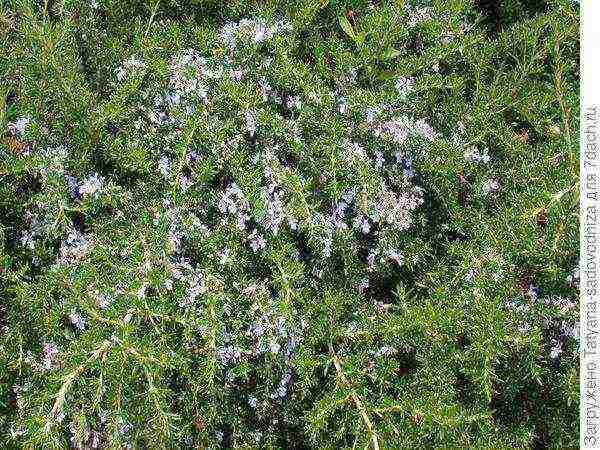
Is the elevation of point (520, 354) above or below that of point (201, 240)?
below

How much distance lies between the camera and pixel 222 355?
3121mm

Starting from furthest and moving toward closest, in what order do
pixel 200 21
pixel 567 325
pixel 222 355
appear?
1. pixel 200 21
2. pixel 567 325
3. pixel 222 355

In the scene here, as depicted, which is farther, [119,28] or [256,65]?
[119,28]

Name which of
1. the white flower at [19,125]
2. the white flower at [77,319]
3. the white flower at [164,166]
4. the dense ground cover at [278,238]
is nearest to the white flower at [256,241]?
the dense ground cover at [278,238]

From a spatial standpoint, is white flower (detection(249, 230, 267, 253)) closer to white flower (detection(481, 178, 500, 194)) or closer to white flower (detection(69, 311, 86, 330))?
white flower (detection(69, 311, 86, 330))

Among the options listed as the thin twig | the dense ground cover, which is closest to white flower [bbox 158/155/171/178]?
the dense ground cover

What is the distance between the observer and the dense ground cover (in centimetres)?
306

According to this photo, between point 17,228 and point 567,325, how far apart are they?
261 cm

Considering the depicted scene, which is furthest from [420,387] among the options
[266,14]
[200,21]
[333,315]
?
[200,21]

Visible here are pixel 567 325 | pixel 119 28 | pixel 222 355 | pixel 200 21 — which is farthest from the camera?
pixel 200 21

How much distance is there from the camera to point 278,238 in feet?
10.8

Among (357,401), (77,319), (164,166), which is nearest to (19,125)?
(164,166)

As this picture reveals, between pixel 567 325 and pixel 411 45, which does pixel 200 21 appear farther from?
pixel 567 325

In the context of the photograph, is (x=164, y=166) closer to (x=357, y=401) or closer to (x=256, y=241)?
(x=256, y=241)
